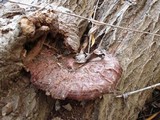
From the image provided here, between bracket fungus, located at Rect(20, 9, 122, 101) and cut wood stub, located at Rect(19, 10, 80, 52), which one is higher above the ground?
cut wood stub, located at Rect(19, 10, 80, 52)

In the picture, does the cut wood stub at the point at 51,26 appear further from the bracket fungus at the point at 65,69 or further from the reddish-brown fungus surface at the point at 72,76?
the reddish-brown fungus surface at the point at 72,76

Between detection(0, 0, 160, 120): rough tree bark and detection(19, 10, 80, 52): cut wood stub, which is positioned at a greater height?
detection(19, 10, 80, 52): cut wood stub

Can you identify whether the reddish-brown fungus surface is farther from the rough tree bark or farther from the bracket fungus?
the rough tree bark

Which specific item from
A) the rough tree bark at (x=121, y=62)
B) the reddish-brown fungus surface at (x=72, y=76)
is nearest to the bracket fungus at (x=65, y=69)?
the reddish-brown fungus surface at (x=72, y=76)

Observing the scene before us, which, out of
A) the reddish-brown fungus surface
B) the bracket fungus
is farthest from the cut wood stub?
the reddish-brown fungus surface

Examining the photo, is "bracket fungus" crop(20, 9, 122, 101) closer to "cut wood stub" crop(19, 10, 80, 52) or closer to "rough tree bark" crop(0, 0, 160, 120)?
"cut wood stub" crop(19, 10, 80, 52)

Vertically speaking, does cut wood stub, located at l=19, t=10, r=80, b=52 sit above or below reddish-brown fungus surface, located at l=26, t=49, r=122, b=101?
above

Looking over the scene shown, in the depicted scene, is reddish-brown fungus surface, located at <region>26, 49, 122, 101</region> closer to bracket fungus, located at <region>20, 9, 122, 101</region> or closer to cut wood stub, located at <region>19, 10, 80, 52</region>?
bracket fungus, located at <region>20, 9, 122, 101</region>
